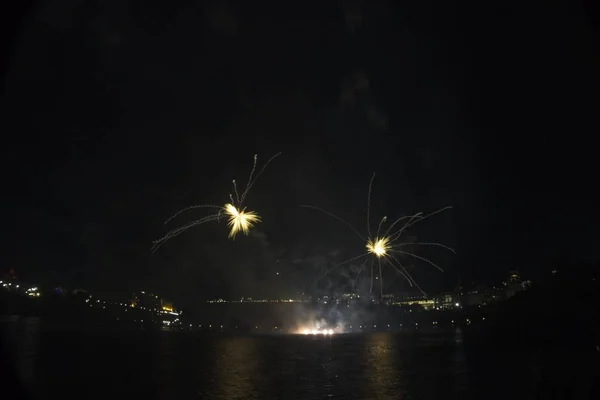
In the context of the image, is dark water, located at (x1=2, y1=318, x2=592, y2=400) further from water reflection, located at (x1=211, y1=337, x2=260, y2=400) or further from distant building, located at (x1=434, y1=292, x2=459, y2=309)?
distant building, located at (x1=434, y1=292, x2=459, y2=309)

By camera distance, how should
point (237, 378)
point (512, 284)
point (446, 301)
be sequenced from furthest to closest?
point (446, 301) → point (512, 284) → point (237, 378)

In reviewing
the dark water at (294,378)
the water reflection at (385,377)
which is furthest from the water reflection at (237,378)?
the water reflection at (385,377)

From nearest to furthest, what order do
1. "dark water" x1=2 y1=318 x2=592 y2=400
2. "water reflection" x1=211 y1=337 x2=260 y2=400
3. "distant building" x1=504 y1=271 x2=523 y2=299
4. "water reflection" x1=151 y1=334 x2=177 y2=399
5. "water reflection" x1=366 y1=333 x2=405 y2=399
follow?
1. "water reflection" x1=366 y1=333 x2=405 y2=399
2. "dark water" x1=2 y1=318 x2=592 y2=400
3. "water reflection" x1=211 y1=337 x2=260 y2=400
4. "water reflection" x1=151 y1=334 x2=177 y2=399
5. "distant building" x1=504 y1=271 x2=523 y2=299

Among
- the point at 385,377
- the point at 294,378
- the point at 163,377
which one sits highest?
the point at 385,377

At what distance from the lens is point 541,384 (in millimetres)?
30969

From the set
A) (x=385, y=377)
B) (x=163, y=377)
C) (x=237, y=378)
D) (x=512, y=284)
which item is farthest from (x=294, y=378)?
(x=512, y=284)

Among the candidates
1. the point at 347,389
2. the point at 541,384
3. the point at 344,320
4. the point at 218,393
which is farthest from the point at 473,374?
the point at 344,320

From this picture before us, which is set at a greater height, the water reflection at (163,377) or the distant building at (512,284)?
the distant building at (512,284)

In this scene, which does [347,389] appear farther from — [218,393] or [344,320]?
[344,320]

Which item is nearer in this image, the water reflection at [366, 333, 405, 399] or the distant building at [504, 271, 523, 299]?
the water reflection at [366, 333, 405, 399]

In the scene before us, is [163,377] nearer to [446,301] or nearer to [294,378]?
[294,378]

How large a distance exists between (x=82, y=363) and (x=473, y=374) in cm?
2965

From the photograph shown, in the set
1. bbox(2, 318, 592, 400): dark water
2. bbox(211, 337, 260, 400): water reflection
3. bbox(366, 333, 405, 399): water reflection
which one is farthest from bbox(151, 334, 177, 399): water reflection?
bbox(366, 333, 405, 399): water reflection

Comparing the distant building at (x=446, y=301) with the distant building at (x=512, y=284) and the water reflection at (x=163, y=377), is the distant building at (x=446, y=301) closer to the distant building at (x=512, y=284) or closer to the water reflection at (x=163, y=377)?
the distant building at (x=512, y=284)
